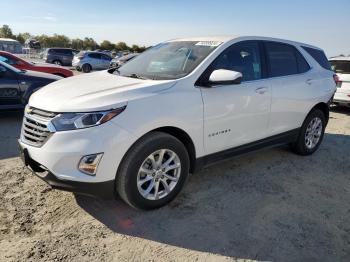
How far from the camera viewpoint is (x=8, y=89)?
23.3ft

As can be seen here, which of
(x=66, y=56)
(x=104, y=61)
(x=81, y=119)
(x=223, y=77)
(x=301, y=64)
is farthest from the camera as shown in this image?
(x=66, y=56)

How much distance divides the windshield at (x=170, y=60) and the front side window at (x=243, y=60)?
0.17 metres

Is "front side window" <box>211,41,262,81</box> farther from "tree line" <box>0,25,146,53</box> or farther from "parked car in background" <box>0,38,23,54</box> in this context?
"tree line" <box>0,25,146,53</box>

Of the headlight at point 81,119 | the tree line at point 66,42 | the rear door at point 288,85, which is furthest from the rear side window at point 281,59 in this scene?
the tree line at point 66,42

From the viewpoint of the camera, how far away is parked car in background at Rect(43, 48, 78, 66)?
88.2ft

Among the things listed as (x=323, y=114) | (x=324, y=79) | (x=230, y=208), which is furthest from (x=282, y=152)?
(x=230, y=208)

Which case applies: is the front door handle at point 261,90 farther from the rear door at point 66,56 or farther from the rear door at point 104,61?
the rear door at point 66,56

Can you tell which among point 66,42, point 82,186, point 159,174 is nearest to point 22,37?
point 66,42

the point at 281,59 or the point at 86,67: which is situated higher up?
the point at 281,59

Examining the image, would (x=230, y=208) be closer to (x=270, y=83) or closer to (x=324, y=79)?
(x=270, y=83)

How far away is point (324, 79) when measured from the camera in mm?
5480

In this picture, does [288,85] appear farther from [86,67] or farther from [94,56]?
[94,56]

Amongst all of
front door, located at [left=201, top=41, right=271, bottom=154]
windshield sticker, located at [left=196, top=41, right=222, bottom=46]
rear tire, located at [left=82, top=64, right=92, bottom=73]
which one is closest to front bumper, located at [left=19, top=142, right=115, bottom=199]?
front door, located at [left=201, top=41, right=271, bottom=154]

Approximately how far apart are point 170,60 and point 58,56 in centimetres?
2530
